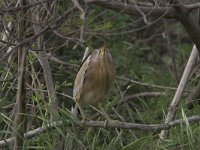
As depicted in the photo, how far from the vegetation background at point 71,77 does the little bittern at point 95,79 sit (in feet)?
0.43

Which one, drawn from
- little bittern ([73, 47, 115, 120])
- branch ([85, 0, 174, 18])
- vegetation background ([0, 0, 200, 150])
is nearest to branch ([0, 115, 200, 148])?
vegetation background ([0, 0, 200, 150])

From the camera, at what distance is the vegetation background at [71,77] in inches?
175

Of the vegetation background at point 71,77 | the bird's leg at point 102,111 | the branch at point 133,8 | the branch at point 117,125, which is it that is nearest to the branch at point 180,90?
the vegetation background at point 71,77

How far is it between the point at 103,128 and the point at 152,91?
2599mm

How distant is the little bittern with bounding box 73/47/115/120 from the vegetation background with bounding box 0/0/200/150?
13cm

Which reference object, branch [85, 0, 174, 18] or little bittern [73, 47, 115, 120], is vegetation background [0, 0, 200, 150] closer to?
branch [85, 0, 174, 18]

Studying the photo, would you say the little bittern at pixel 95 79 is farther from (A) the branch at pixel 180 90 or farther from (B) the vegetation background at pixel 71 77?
(A) the branch at pixel 180 90

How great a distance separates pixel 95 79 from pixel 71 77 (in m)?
1.91

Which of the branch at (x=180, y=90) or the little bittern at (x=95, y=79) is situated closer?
the little bittern at (x=95, y=79)

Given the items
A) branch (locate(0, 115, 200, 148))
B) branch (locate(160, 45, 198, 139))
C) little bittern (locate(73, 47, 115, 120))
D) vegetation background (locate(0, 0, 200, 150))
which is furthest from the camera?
branch (locate(160, 45, 198, 139))

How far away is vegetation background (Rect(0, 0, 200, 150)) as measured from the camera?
444 cm

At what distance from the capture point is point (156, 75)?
8086mm

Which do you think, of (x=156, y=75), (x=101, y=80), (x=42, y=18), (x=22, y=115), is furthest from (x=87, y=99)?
(x=156, y=75)

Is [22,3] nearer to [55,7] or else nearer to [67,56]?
[55,7]
